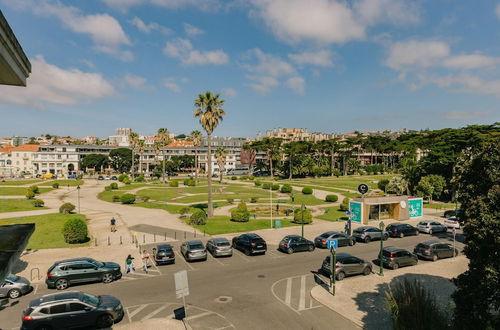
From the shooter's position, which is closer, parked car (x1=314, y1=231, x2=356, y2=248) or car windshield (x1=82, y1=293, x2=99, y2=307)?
car windshield (x1=82, y1=293, x2=99, y2=307)

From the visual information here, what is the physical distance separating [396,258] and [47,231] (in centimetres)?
3485

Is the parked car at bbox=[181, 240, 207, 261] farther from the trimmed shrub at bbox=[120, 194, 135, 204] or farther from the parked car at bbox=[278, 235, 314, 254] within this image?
the trimmed shrub at bbox=[120, 194, 135, 204]

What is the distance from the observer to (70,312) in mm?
14516

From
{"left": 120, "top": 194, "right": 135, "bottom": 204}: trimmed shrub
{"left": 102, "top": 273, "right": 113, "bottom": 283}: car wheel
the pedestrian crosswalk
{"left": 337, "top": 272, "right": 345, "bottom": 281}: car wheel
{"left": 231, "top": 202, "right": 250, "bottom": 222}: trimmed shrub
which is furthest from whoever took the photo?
{"left": 120, "top": 194, "right": 135, "bottom": 204}: trimmed shrub

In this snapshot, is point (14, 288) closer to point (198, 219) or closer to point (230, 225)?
point (198, 219)

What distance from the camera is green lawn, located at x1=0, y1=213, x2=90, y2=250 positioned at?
30484 millimetres

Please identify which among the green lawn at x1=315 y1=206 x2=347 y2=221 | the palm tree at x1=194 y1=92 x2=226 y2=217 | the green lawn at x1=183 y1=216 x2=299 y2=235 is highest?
the palm tree at x1=194 y1=92 x2=226 y2=217

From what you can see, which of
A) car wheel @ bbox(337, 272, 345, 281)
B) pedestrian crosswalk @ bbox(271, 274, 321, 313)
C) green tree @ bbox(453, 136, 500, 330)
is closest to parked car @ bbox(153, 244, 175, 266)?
pedestrian crosswalk @ bbox(271, 274, 321, 313)

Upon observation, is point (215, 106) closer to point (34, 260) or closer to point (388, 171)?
point (34, 260)

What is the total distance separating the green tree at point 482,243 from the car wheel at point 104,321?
48.4 ft

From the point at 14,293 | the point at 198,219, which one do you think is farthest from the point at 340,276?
the point at 198,219

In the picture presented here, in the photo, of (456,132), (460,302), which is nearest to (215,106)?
(460,302)

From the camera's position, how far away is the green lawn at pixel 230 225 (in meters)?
36.5

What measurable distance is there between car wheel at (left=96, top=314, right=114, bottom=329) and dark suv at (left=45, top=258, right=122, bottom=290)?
6.41 m
